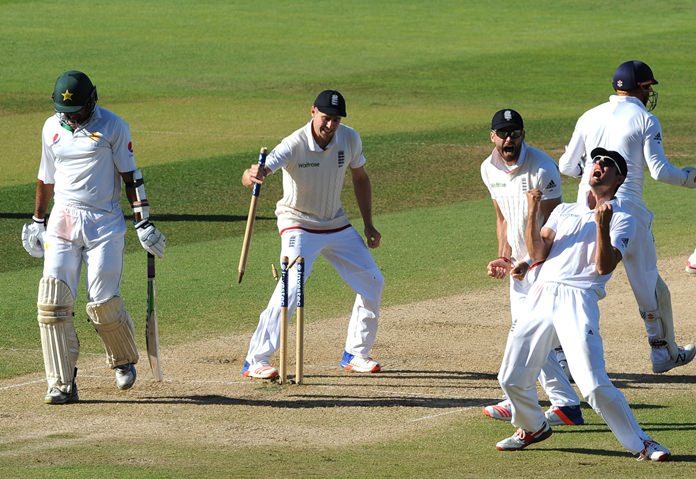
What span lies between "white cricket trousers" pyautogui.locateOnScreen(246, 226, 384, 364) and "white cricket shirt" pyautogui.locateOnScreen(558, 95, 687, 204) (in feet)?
5.71

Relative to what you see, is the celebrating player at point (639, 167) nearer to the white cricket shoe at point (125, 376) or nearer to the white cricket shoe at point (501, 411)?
the white cricket shoe at point (501, 411)

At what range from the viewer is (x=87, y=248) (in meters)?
10.6

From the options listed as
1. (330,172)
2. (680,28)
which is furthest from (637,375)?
(680,28)

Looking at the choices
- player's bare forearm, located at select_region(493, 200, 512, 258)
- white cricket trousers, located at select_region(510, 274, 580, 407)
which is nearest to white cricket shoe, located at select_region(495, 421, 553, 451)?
white cricket trousers, located at select_region(510, 274, 580, 407)

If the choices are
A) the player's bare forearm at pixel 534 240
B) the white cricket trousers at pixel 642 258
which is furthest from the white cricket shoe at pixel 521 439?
the white cricket trousers at pixel 642 258

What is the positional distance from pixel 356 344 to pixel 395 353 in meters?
0.74

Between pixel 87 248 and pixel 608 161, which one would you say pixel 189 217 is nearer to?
pixel 87 248

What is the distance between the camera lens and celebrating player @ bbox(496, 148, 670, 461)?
27.9 ft

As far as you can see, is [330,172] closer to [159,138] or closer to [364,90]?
[159,138]

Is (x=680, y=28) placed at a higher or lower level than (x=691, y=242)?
higher

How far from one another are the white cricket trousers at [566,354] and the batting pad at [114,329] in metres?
3.13

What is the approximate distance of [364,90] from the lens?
1332 inches

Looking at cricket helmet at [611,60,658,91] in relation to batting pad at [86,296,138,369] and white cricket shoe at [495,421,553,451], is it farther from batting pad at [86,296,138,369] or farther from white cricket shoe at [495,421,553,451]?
batting pad at [86,296,138,369]

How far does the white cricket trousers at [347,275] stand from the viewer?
11.3 meters
